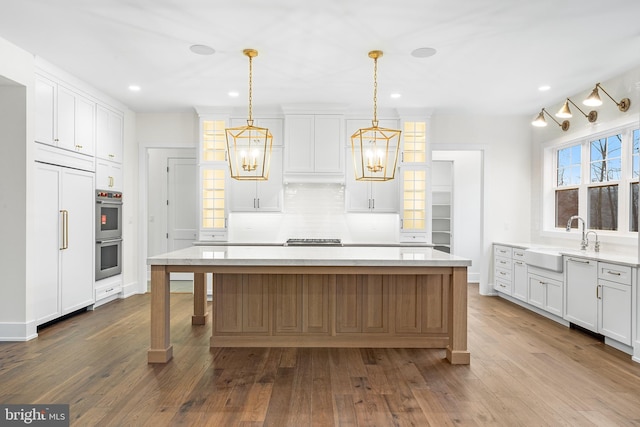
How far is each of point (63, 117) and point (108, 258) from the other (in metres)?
1.90

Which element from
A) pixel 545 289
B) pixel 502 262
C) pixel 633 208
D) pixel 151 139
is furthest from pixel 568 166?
pixel 151 139

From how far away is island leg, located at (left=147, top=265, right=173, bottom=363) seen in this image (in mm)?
3199

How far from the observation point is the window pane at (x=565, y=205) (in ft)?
17.3

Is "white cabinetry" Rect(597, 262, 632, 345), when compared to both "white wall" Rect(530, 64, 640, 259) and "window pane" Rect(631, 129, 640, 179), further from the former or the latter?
"window pane" Rect(631, 129, 640, 179)

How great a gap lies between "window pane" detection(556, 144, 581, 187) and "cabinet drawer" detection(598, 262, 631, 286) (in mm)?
1802

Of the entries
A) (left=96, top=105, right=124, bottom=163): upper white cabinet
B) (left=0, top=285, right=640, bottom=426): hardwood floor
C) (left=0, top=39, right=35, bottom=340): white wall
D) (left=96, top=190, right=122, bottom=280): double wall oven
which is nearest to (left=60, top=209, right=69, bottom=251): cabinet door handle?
(left=0, top=39, right=35, bottom=340): white wall

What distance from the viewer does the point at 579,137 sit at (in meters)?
5.02

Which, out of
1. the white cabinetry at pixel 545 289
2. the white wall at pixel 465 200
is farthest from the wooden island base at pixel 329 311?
the white wall at pixel 465 200

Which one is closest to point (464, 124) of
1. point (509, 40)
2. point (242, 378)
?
point (509, 40)

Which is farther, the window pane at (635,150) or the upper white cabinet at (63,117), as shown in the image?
the window pane at (635,150)

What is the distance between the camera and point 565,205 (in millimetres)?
5484

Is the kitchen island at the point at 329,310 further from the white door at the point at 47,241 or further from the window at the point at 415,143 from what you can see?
the window at the point at 415,143

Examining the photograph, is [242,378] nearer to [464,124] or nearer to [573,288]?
[573,288]

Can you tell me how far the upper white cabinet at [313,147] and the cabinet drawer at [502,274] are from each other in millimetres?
2699
